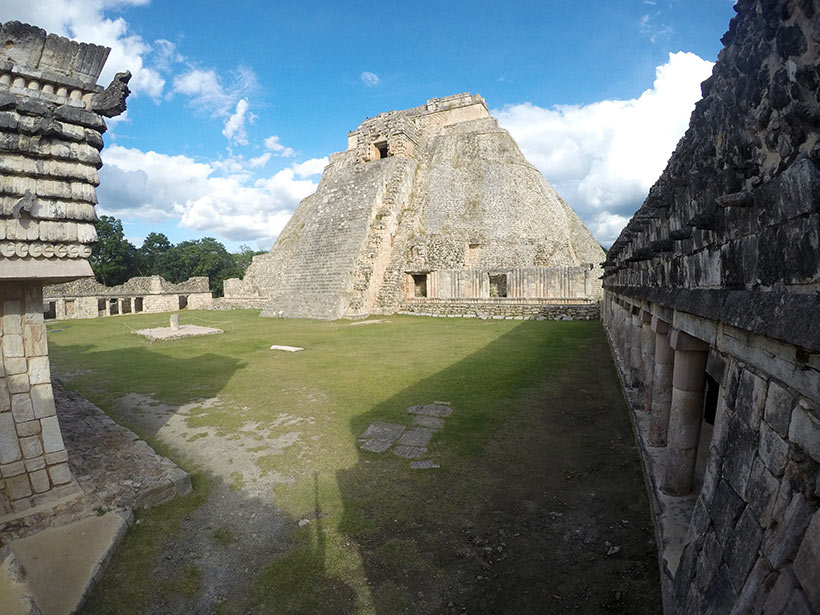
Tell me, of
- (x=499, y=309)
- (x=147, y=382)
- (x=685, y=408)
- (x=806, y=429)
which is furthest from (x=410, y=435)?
(x=499, y=309)

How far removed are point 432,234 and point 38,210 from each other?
23.8 m

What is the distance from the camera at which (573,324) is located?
17812 millimetres

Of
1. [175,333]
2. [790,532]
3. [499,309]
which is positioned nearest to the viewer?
[790,532]

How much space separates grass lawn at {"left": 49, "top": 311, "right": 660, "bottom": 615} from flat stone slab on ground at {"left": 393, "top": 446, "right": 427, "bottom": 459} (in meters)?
0.17

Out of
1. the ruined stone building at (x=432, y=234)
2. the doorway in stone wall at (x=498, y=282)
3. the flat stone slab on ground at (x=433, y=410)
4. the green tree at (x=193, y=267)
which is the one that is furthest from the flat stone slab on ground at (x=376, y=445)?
the green tree at (x=193, y=267)

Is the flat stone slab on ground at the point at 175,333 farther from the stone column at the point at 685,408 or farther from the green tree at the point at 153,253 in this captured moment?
the green tree at the point at 153,253

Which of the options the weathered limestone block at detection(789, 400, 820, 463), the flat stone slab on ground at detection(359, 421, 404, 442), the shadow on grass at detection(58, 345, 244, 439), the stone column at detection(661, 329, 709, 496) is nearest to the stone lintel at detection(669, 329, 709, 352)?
the stone column at detection(661, 329, 709, 496)

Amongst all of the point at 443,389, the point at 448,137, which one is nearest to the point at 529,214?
the point at 448,137

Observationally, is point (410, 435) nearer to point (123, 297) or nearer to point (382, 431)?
point (382, 431)

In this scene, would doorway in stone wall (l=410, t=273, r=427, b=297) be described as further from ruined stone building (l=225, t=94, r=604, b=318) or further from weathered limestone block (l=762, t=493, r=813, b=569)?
weathered limestone block (l=762, t=493, r=813, b=569)

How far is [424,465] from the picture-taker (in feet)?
17.1

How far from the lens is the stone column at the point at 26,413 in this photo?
4184mm

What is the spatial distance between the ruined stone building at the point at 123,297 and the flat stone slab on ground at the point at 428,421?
2842 centimetres

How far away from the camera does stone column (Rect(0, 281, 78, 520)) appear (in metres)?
4.18
